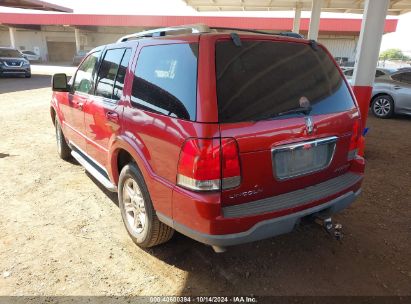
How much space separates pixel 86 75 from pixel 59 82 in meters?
0.57

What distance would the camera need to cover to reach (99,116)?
364cm

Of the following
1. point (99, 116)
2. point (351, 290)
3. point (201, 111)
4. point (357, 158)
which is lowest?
point (351, 290)

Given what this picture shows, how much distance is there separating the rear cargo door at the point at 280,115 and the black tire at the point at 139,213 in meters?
0.83

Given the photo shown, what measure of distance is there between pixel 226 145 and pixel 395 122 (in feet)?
30.3

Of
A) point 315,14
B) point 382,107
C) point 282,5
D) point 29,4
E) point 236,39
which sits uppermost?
point 29,4

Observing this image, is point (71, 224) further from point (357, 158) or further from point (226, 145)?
point (357, 158)

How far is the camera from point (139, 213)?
3213mm

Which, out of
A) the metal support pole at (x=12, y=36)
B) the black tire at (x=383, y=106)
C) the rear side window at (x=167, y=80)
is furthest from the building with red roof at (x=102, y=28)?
the rear side window at (x=167, y=80)

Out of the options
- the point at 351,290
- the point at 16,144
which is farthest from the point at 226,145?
the point at 16,144

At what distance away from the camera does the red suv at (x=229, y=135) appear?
2.32m

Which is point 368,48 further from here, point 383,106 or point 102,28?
point 102,28

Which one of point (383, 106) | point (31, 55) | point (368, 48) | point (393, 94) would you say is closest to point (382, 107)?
point (383, 106)

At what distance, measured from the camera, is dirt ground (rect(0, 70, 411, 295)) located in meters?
2.79

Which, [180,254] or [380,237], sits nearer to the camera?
[180,254]
